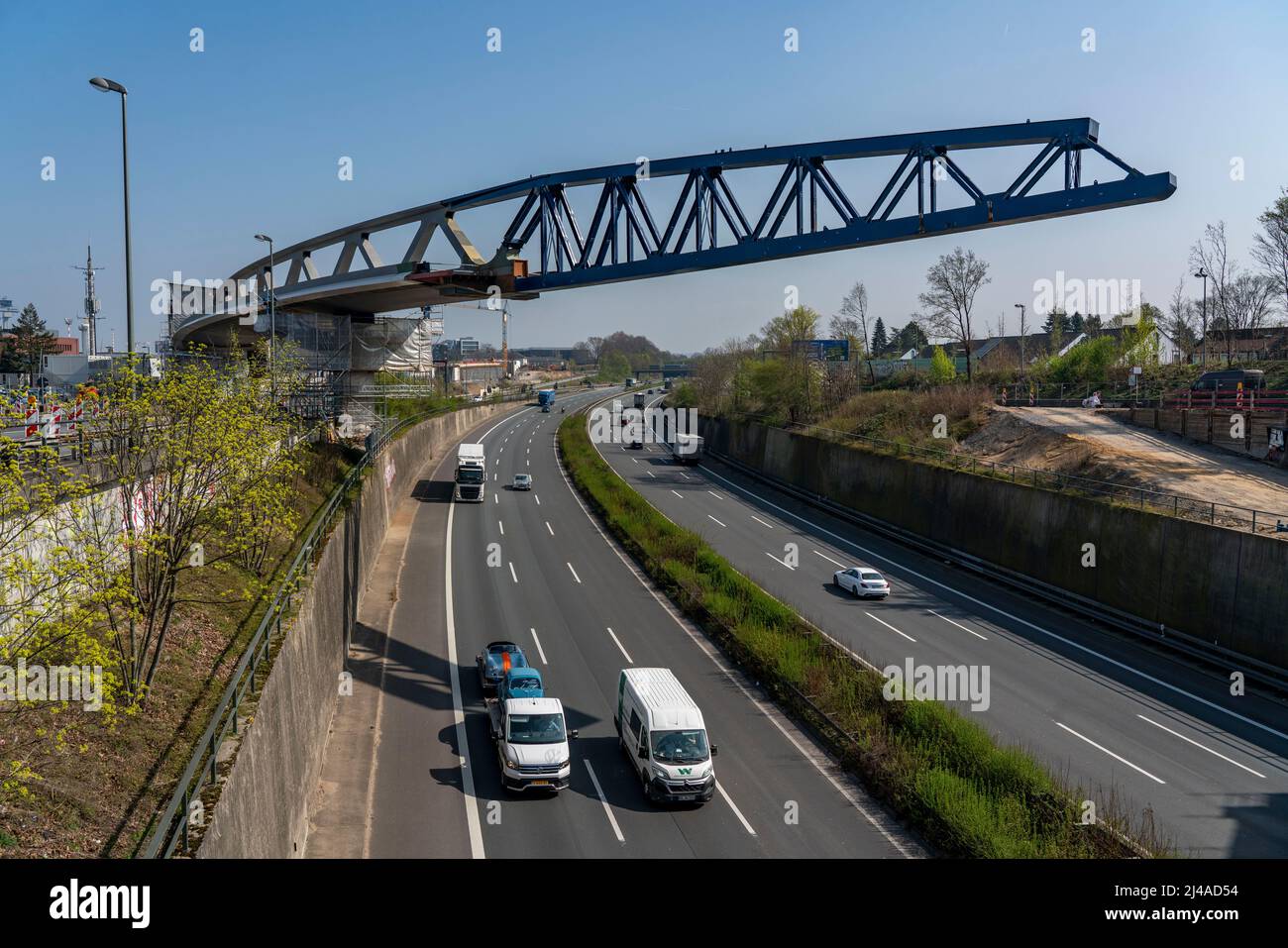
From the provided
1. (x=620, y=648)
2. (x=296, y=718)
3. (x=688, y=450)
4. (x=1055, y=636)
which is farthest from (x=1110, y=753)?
(x=688, y=450)

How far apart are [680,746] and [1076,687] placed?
12.7 meters

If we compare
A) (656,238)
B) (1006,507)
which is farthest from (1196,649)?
(656,238)

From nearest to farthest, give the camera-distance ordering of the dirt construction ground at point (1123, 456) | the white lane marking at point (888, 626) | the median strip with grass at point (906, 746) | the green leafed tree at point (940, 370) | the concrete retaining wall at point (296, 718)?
the concrete retaining wall at point (296, 718) < the median strip with grass at point (906, 746) < the white lane marking at point (888, 626) < the dirt construction ground at point (1123, 456) < the green leafed tree at point (940, 370)

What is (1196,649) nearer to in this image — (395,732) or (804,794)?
(804,794)

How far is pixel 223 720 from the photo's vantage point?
41.4ft

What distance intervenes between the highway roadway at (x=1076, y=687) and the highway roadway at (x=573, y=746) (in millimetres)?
4881

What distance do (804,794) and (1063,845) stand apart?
5.27m

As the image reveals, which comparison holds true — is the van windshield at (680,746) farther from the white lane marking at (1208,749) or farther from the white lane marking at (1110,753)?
the white lane marking at (1208,749)

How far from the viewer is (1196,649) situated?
27.8 m

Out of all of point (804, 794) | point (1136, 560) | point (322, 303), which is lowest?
point (804, 794)

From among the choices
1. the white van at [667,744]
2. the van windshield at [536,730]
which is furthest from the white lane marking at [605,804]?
the van windshield at [536,730]

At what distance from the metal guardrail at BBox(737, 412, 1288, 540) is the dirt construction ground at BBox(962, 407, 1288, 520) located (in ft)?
3.88

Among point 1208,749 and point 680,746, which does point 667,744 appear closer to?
point 680,746

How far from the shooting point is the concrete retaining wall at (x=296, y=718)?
1155 centimetres
